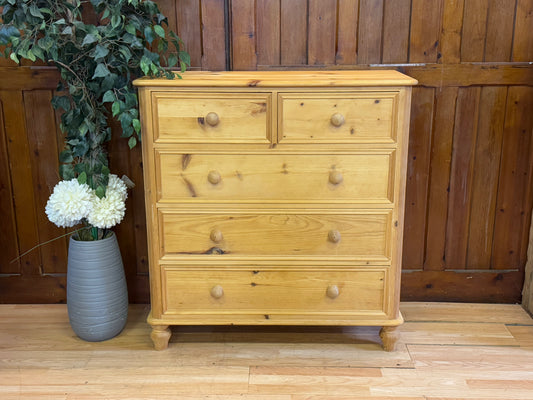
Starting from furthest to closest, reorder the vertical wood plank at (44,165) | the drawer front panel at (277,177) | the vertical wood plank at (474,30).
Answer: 1. the vertical wood plank at (44,165)
2. the vertical wood plank at (474,30)
3. the drawer front panel at (277,177)

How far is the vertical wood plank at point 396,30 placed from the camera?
89.4 inches

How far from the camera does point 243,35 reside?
2.30 meters

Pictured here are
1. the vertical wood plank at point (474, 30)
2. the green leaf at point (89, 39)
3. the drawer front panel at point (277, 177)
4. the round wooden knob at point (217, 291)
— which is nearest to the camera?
the green leaf at point (89, 39)

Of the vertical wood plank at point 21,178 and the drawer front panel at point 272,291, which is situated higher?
the vertical wood plank at point 21,178

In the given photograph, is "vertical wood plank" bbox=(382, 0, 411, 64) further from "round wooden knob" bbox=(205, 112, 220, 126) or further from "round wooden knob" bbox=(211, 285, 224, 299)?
"round wooden knob" bbox=(211, 285, 224, 299)

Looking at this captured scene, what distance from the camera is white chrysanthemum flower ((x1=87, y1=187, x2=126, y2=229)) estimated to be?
2.12 metres

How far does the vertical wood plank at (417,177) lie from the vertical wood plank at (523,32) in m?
0.39

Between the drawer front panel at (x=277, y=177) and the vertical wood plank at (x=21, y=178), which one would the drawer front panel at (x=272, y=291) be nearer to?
the drawer front panel at (x=277, y=177)

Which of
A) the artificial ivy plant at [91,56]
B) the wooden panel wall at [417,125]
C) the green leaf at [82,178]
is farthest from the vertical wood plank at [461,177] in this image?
the green leaf at [82,178]

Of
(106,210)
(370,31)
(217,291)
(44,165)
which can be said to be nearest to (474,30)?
(370,31)

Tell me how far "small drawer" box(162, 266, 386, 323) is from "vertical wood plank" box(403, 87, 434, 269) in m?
0.50

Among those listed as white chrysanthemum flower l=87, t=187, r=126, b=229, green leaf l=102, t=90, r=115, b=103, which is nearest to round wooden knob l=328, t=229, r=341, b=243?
white chrysanthemum flower l=87, t=187, r=126, b=229

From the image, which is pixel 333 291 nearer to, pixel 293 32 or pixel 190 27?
pixel 293 32

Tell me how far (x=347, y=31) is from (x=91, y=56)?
3.39 ft
